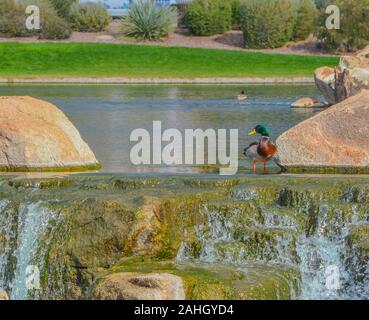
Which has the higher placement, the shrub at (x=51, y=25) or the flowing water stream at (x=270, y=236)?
the flowing water stream at (x=270, y=236)

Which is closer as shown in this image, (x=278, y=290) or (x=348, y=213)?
(x=278, y=290)

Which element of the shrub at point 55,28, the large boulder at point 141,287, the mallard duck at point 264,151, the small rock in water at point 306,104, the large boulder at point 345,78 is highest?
the mallard duck at point 264,151

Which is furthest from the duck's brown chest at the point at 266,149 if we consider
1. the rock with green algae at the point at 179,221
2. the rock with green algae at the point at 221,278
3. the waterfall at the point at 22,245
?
the waterfall at the point at 22,245

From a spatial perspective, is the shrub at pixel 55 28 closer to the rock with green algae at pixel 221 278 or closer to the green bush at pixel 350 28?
the green bush at pixel 350 28

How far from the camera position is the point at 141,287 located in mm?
11094

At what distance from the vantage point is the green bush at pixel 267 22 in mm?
55438

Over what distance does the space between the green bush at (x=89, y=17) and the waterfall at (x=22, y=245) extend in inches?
1791

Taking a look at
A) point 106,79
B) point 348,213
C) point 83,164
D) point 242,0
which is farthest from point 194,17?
point 348,213

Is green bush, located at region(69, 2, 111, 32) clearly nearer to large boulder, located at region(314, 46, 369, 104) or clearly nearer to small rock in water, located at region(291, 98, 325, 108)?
small rock in water, located at region(291, 98, 325, 108)

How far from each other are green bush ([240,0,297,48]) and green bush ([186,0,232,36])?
1.39 meters

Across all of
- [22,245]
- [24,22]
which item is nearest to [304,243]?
[22,245]

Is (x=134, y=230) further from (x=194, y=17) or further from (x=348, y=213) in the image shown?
(x=194, y=17)
